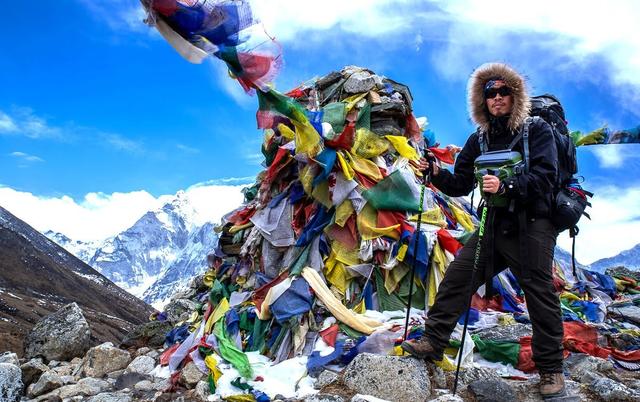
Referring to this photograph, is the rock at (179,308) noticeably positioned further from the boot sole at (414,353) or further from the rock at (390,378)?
the boot sole at (414,353)

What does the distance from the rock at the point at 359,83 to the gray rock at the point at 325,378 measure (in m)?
5.42

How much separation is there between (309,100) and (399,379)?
643 centimetres

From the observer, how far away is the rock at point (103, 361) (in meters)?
8.54

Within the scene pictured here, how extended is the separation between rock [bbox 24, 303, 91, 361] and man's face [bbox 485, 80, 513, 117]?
10040 mm

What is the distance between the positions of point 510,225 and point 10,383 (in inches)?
273

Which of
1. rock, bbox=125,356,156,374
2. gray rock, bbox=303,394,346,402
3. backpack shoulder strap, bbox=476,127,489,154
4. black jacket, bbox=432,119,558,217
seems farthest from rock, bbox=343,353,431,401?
rock, bbox=125,356,156,374

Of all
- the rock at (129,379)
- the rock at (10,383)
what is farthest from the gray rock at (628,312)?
the rock at (10,383)

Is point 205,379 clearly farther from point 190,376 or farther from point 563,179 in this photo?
point 563,179

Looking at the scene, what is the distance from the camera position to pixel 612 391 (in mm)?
4719

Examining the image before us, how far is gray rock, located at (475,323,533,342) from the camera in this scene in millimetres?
6133

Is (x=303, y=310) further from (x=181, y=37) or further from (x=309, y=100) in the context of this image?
(x=309, y=100)

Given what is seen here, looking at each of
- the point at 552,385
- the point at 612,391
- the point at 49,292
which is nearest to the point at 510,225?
the point at 552,385

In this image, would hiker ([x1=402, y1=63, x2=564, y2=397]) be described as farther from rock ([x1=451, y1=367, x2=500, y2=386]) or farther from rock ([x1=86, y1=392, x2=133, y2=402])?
rock ([x1=86, y1=392, x2=133, y2=402])

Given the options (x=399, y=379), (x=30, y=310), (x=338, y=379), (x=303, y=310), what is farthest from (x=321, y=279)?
(x=30, y=310)
